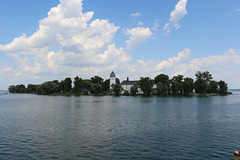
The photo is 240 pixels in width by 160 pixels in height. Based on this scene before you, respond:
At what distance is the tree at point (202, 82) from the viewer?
170 metres

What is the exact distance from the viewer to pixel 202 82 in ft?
555

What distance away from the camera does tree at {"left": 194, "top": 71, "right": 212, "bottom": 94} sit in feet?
557

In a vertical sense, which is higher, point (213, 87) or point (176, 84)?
point (176, 84)

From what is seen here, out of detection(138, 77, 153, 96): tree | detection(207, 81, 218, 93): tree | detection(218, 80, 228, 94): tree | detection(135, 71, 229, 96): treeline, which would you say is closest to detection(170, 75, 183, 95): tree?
detection(135, 71, 229, 96): treeline

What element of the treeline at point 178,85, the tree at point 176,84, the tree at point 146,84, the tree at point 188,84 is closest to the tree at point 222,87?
the treeline at point 178,85

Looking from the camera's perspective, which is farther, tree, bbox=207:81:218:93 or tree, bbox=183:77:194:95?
tree, bbox=207:81:218:93

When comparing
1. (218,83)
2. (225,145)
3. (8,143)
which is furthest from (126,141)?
(218,83)

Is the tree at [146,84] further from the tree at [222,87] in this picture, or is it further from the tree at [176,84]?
the tree at [222,87]

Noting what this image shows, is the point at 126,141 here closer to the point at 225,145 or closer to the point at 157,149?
the point at 157,149

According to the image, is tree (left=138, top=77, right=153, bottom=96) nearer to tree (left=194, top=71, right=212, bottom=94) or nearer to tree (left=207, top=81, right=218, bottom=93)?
tree (left=194, top=71, right=212, bottom=94)

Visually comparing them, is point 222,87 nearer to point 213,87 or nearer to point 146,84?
point 213,87

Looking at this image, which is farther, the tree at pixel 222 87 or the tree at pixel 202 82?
the tree at pixel 222 87

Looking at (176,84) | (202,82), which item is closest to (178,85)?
(176,84)

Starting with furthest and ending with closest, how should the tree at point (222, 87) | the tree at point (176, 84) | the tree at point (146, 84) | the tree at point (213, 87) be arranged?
the tree at point (222, 87) → the tree at point (213, 87) → the tree at point (146, 84) → the tree at point (176, 84)
